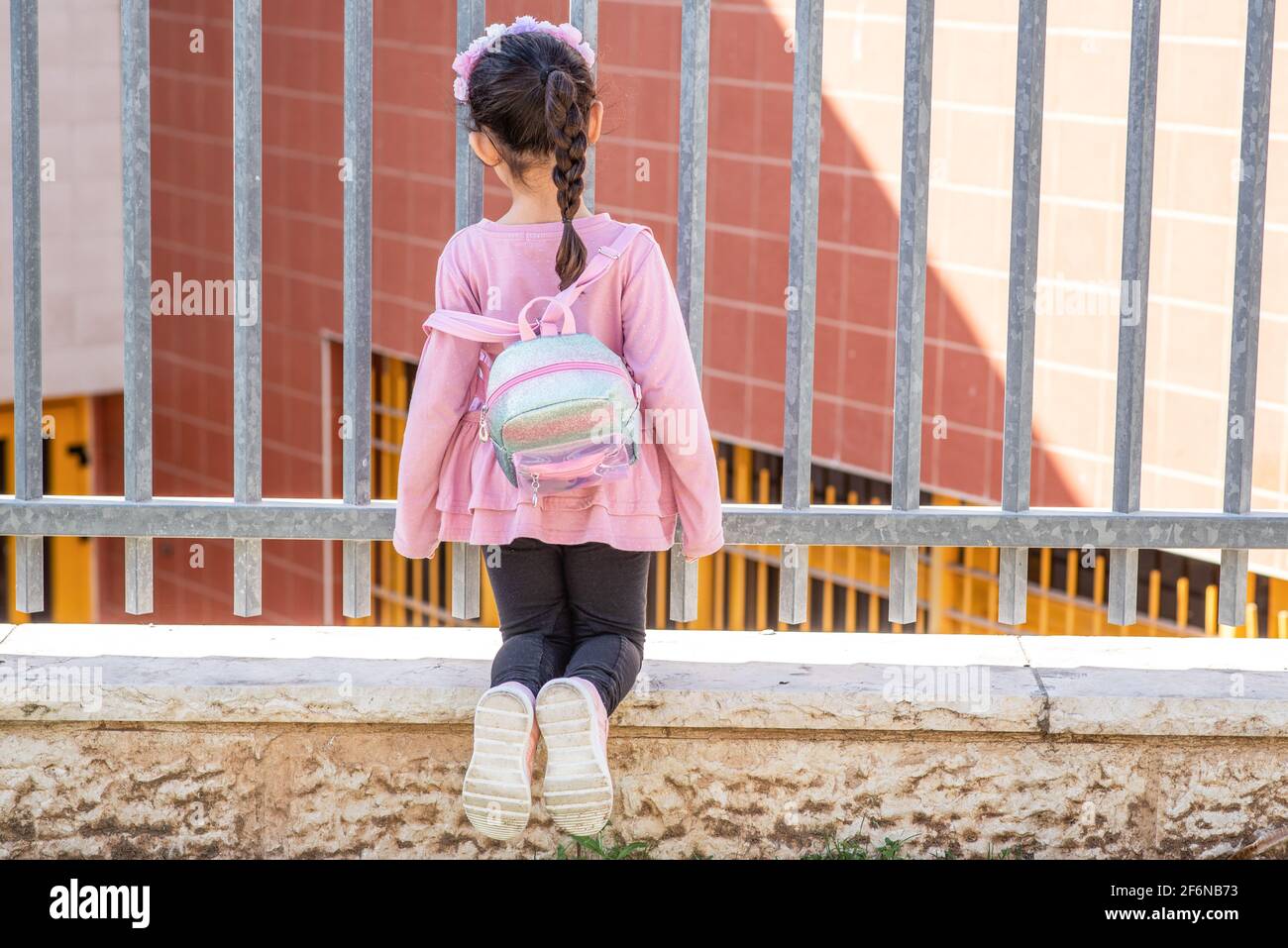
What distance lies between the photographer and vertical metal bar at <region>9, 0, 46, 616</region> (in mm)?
2832

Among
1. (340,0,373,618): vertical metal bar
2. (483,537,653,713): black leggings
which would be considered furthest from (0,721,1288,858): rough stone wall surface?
(340,0,373,618): vertical metal bar

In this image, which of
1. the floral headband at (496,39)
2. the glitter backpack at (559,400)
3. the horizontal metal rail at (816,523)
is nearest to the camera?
the glitter backpack at (559,400)

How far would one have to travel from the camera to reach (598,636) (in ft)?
8.86

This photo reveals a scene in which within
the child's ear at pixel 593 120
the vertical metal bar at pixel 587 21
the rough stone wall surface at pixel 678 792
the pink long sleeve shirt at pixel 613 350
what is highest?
the vertical metal bar at pixel 587 21

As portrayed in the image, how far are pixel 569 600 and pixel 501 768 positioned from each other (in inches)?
15.1

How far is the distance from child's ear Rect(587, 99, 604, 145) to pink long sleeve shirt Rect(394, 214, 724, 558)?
132mm

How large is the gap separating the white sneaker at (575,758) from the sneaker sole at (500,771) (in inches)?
1.4

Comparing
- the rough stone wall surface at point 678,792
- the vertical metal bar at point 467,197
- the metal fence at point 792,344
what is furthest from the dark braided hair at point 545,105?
the rough stone wall surface at point 678,792

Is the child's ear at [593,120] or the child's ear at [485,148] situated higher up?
the child's ear at [593,120]

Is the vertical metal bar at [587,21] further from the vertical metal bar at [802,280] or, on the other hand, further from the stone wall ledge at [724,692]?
the stone wall ledge at [724,692]

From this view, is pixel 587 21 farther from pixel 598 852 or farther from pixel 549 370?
pixel 598 852

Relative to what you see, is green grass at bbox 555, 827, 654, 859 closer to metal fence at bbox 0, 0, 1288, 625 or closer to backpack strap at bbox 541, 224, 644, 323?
metal fence at bbox 0, 0, 1288, 625

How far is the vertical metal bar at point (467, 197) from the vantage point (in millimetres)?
2801
